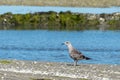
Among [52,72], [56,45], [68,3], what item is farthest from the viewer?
[68,3]

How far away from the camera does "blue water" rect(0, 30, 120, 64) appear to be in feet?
111

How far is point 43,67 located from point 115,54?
13.5 m

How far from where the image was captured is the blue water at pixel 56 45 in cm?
3388

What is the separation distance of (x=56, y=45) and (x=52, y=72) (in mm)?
20888

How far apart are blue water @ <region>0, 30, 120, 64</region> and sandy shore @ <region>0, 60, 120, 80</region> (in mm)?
6990

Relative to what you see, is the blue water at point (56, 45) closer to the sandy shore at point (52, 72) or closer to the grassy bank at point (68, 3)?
the sandy shore at point (52, 72)

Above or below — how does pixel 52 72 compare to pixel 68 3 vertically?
above

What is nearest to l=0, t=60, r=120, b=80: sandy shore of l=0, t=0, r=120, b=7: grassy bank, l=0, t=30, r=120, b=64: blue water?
l=0, t=30, r=120, b=64: blue water

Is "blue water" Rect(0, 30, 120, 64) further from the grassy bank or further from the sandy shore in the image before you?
the grassy bank

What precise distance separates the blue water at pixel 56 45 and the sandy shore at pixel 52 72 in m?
6.99

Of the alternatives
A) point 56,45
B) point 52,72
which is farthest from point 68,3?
point 52,72

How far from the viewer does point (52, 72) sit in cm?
2112

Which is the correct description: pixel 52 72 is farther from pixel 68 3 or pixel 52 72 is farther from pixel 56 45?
pixel 68 3

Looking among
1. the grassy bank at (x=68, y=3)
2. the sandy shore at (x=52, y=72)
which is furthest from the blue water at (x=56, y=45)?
the grassy bank at (x=68, y=3)
